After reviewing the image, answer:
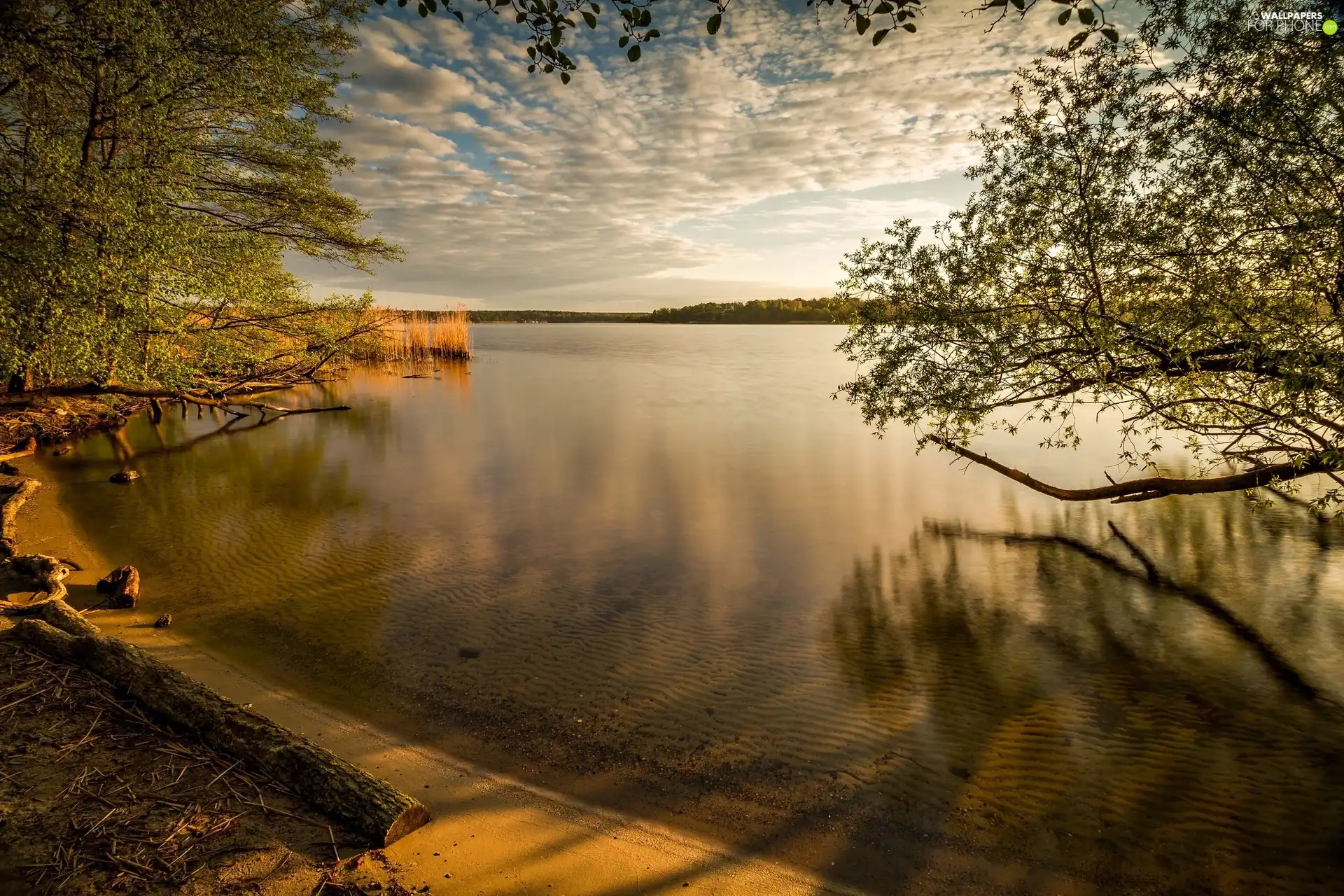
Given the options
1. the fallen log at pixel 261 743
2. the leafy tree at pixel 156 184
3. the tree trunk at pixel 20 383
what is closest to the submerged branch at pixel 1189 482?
the fallen log at pixel 261 743

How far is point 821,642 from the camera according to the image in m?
8.22

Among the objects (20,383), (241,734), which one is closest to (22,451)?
(20,383)

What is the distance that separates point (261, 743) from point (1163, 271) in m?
11.9

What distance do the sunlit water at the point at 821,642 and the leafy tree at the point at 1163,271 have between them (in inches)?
110

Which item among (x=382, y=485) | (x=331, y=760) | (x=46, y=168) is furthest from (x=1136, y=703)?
(x=46, y=168)

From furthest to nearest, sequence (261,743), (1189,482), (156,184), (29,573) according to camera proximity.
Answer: (156,184) → (1189,482) → (29,573) → (261,743)

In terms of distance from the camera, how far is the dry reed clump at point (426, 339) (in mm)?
45906

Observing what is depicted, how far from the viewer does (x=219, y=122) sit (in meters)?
13.7

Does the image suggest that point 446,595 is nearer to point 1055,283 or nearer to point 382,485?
point 382,485

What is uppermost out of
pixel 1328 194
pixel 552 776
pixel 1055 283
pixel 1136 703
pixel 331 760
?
pixel 1328 194

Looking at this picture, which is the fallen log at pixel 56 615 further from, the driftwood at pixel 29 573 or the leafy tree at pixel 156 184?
the leafy tree at pixel 156 184

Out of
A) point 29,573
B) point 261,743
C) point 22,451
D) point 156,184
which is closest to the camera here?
point 261,743

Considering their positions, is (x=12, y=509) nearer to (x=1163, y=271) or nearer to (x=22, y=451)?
(x=22, y=451)

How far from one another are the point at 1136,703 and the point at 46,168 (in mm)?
18539
